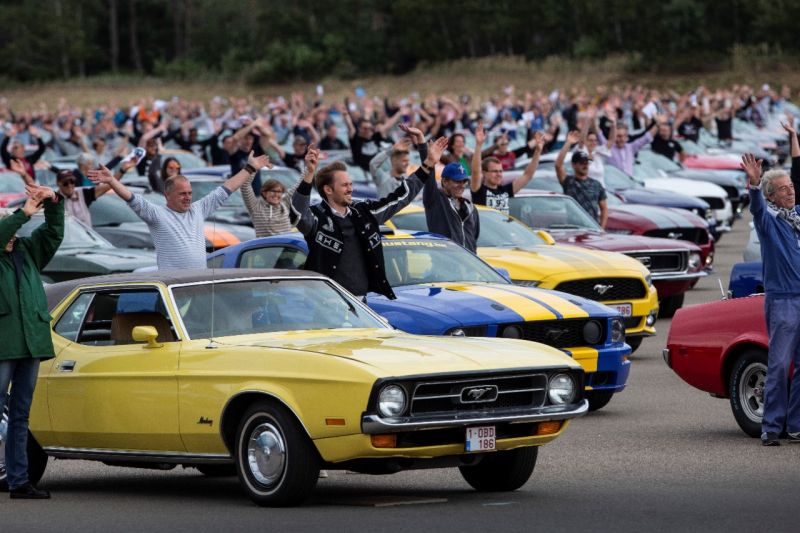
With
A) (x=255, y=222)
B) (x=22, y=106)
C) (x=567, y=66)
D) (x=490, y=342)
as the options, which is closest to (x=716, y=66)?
(x=567, y=66)

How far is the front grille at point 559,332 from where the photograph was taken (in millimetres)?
12680

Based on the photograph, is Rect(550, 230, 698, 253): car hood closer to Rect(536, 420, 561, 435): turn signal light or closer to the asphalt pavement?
the asphalt pavement

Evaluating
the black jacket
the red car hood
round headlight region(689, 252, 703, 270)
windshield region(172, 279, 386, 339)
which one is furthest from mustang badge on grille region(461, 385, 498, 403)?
the red car hood

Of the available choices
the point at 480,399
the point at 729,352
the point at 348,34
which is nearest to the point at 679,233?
the point at 729,352

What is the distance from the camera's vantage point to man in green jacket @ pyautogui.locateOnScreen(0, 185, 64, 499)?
31.9 feet

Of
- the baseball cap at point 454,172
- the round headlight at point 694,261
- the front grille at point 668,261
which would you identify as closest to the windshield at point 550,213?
the front grille at point 668,261

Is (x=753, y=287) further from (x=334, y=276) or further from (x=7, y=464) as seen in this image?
(x=7, y=464)

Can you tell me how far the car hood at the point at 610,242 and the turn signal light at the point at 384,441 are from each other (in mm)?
10126

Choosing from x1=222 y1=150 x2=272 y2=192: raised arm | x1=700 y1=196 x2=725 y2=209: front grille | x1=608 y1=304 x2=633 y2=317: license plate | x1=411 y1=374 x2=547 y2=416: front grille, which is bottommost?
x1=700 y1=196 x2=725 y2=209: front grille

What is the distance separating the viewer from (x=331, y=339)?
31.4 ft

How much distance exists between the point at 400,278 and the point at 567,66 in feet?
273

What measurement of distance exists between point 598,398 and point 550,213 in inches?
273

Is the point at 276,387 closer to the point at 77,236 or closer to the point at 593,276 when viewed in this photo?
the point at 593,276

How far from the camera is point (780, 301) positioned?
11.2 m
